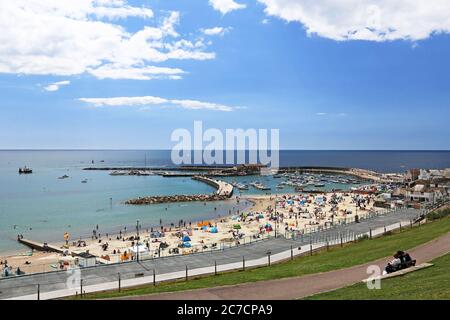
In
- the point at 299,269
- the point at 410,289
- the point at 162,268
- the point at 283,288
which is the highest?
the point at 410,289

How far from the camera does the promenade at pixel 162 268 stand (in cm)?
2062

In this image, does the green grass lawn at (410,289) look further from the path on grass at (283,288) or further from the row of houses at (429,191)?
the row of houses at (429,191)

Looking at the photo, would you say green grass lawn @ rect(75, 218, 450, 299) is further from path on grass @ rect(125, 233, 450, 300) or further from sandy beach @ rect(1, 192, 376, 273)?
sandy beach @ rect(1, 192, 376, 273)

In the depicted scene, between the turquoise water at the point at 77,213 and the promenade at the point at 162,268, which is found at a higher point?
the promenade at the point at 162,268

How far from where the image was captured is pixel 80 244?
41.4 metres

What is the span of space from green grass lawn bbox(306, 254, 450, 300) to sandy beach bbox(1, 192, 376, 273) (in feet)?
62.8

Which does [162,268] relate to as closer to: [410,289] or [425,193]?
[410,289]

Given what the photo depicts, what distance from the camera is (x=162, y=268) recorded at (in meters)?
24.3

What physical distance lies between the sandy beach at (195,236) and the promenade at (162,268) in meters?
4.46

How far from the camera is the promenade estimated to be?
67.7ft

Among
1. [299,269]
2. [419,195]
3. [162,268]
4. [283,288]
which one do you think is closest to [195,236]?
[162,268]

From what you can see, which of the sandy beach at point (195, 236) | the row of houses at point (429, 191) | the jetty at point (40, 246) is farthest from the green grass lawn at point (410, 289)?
the row of houses at point (429, 191)

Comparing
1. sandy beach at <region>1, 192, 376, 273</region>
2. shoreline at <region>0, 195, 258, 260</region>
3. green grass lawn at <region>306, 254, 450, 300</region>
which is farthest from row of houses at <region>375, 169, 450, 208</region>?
green grass lawn at <region>306, 254, 450, 300</region>

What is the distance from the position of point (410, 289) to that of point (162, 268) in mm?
15700
